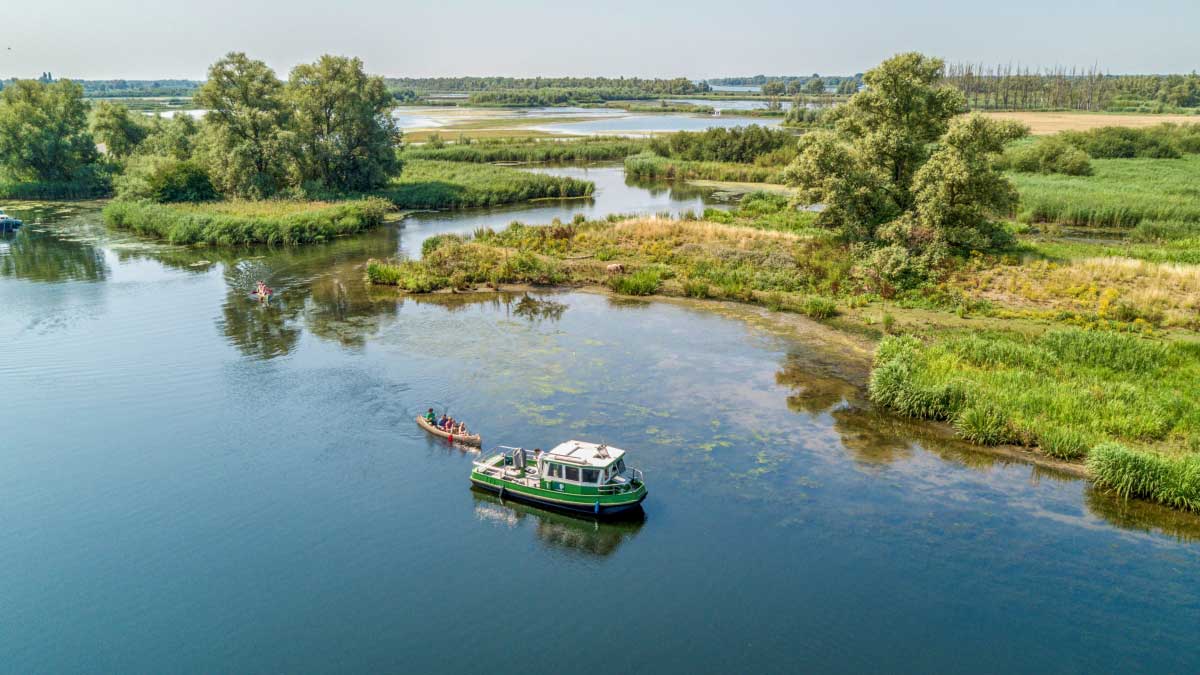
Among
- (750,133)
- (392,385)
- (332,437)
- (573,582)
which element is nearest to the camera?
(573,582)

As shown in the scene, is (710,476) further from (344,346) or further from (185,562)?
(344,346)

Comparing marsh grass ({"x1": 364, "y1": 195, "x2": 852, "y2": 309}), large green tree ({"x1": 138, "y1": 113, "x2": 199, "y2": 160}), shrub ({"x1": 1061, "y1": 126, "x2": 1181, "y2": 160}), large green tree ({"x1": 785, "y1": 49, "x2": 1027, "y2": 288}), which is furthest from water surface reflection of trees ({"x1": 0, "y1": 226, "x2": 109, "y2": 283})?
shrub ({"x1": 1061, "y1": 126, "x2": 1181, "y2": 160})

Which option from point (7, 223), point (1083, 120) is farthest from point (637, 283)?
point (1083, 120)

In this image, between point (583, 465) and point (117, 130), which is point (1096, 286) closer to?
point (583, 465)

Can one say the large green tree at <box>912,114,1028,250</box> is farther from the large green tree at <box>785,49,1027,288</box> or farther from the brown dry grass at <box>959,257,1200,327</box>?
the brown dry grass at <box>959,257,1200,327</box>

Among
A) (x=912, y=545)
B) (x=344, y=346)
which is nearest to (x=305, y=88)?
(x=344, y=346)
